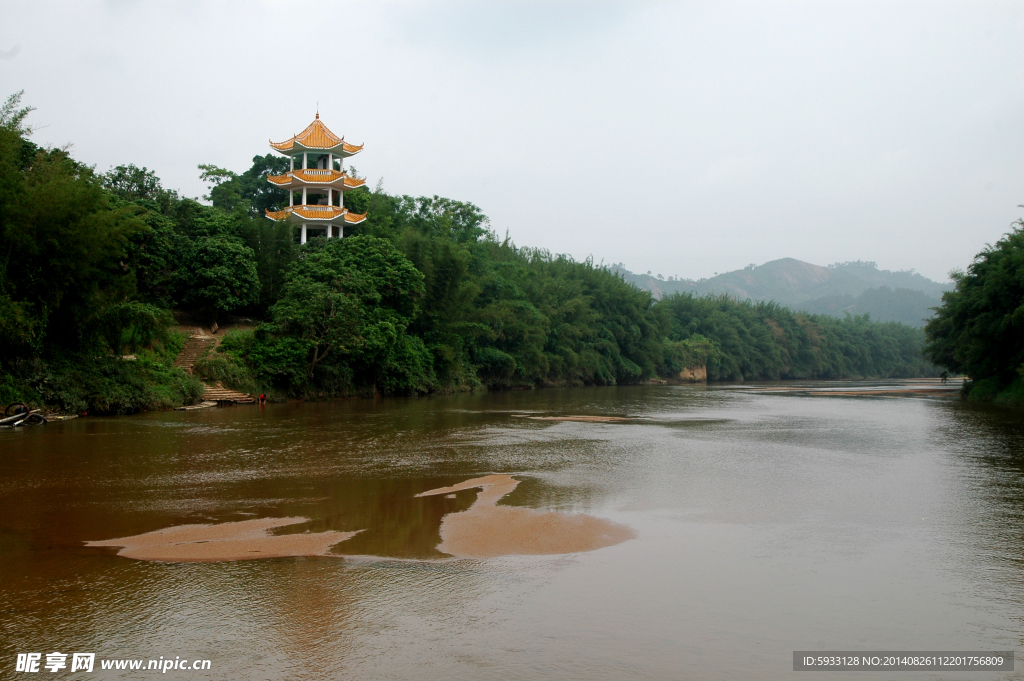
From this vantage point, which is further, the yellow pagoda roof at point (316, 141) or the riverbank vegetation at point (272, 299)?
the yellow pagoda roof at point (316, 141)

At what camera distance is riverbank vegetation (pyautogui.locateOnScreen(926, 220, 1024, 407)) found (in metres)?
24.9

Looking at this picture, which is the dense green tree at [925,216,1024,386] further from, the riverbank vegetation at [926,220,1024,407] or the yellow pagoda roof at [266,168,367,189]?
the yellow pagoda roof at [266,168,367,189]

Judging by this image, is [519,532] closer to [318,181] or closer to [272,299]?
[272,299]

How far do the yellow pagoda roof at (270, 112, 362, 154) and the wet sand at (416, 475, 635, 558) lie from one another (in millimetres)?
30373

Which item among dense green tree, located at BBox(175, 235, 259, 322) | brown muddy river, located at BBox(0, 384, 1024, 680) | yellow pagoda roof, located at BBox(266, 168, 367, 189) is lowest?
brown muddy river, located at BBox(0, 384, 1024, 680)

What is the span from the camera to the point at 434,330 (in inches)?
1308

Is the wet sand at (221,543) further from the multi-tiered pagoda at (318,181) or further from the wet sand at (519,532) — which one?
the multi-tiered pagoda at (318,181)

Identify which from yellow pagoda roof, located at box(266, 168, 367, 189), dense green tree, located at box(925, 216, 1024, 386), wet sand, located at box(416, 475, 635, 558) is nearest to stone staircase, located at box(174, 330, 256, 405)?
yellow pagoda roof, located at box(266, 168, 367, 189)

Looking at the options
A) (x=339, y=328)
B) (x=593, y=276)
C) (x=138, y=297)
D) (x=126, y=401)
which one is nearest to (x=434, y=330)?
(x=339, y=328)

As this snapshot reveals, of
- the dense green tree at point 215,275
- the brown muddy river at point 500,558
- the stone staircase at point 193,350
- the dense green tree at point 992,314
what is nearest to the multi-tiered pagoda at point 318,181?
the dense green tree at point 215,275

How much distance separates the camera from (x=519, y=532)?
22.6 ft

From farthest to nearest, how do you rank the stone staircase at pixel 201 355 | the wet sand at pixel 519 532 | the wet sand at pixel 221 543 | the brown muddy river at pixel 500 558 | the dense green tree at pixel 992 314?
the dense green tree at pixel 992 314, the stone staircase at pixel 201 355, the wet sand at pixel 519 532, the wet sand at pixel 221 543, the brown muddy river at pixel 500 558

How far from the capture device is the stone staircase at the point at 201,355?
22625 mm

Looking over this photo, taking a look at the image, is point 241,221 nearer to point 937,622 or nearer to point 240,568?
point 240,568
